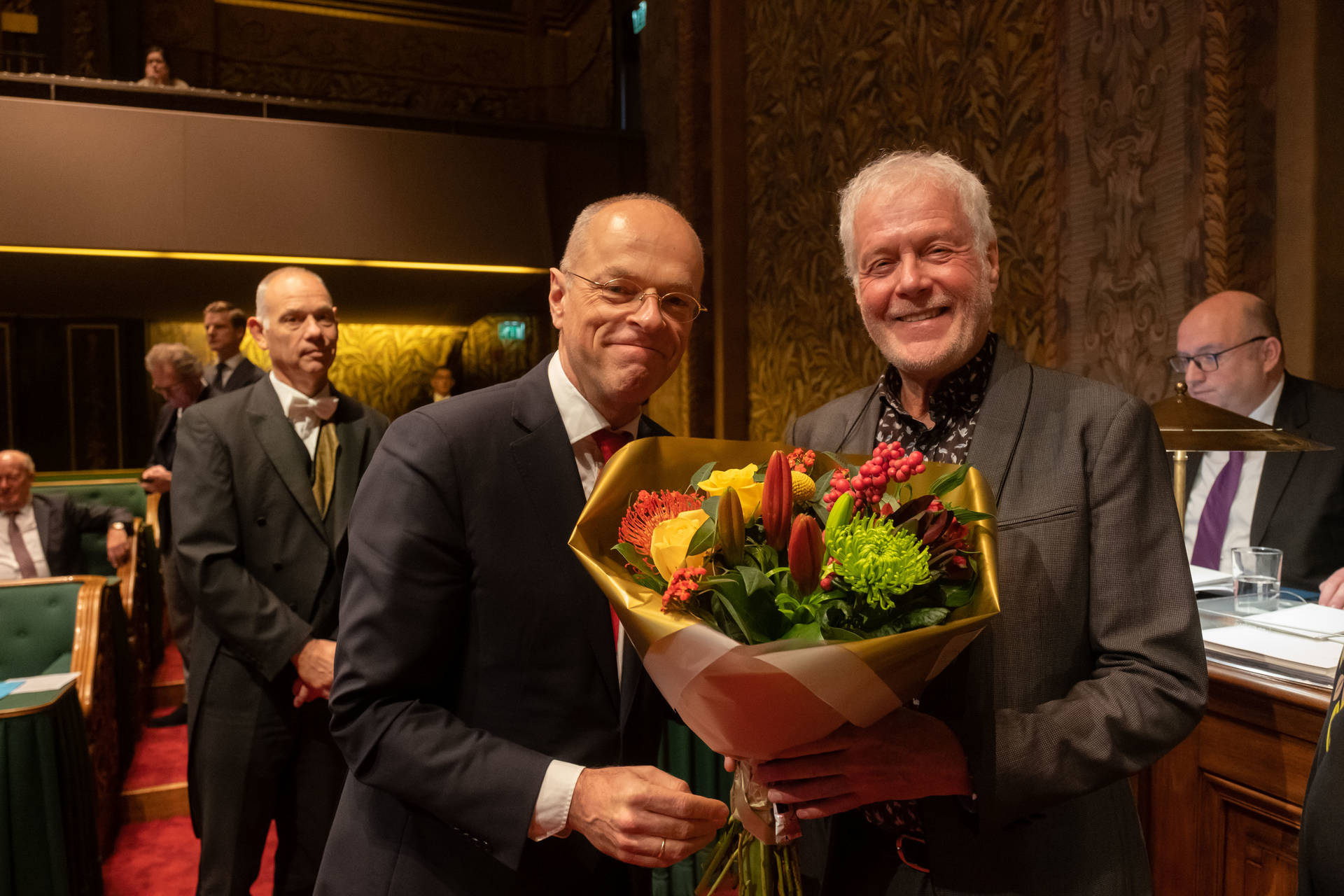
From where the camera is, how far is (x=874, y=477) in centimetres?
90

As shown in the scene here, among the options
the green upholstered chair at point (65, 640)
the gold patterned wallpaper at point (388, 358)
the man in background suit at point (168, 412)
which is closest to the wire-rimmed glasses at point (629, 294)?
the green upholstered chair at point (65, 640)

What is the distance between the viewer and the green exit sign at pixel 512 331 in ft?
27.9

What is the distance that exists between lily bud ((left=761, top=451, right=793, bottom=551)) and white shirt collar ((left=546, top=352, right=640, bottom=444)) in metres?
0.46

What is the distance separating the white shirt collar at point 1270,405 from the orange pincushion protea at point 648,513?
2.42 metres

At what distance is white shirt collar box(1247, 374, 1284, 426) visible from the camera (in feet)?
8.70

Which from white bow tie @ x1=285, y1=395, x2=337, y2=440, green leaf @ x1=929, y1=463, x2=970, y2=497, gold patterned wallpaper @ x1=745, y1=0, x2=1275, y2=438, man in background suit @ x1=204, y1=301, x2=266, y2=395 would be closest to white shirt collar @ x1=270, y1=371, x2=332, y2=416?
white bow tie @ x1=285, y1=395, x2=337, y2=440

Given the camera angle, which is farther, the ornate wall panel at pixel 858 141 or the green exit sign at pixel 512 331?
the green exit sign at pixel 512 331

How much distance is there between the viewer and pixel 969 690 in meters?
1.09

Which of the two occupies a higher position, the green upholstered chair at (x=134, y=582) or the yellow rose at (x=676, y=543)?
the yellow rose at (x=676, y=543)

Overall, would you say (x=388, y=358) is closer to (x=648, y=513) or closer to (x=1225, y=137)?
(x=1225, y=137)

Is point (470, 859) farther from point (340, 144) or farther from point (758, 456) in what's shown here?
point (340, 144)

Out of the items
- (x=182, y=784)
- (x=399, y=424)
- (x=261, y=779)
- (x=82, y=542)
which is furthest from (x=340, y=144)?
(x=399, y=424)

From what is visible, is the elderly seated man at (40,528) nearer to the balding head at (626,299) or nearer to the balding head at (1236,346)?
the balding head at (626,299)

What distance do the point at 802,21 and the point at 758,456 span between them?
4.46 metres
